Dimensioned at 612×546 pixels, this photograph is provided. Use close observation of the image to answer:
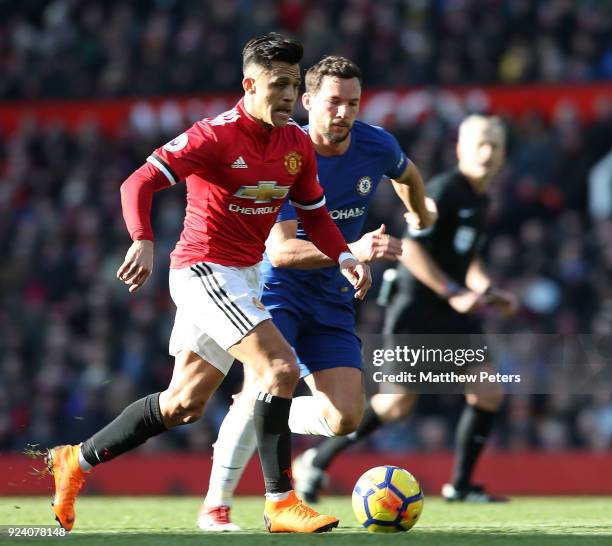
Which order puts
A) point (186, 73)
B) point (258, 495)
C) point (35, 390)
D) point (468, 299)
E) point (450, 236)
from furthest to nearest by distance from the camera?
1. point (186, 73)
2. point (35, 390)
3. point (258, 495)
4. point (450, 236)
5. point (468, 299)

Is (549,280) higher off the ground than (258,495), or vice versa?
(549,280)

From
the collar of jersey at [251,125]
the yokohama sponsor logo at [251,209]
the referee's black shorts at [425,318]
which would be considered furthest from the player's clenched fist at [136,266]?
the referee's black shorts at [425,318]

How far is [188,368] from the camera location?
17.0 ft

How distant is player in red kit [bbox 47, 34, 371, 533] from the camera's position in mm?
5094

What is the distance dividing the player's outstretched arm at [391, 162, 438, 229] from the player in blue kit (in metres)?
0.06

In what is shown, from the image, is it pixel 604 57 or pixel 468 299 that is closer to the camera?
pixel 468 299

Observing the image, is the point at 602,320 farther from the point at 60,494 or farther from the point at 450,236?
the point at 60,494

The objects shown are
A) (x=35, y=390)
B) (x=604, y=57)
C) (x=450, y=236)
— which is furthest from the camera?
(x=604, y=57)

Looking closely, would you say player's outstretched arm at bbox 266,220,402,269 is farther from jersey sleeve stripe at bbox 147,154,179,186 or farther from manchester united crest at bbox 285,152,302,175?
jersey sleeve stripe at bbox 147,154,179,186

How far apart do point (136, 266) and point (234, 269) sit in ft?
2.13

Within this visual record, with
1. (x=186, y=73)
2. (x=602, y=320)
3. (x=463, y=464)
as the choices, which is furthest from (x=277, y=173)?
(x=186, y=73)

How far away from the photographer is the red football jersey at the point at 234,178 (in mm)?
5098

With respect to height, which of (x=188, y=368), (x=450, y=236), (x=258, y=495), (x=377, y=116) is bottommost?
(x=258, y=495)

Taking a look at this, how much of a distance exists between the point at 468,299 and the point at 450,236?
62 centimetres
